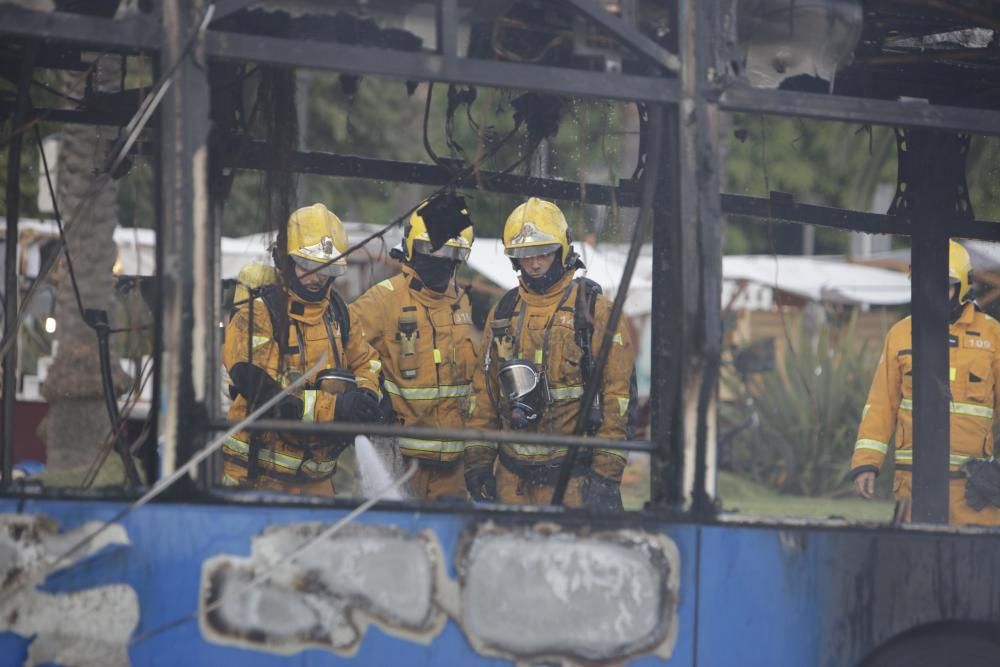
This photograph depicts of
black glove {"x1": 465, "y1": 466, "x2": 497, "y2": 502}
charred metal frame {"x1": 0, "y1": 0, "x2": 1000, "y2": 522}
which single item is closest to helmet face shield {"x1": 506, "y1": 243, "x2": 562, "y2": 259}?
black glove {"x1": 465, "y1": 466, "x2": 497, "y2": 502}

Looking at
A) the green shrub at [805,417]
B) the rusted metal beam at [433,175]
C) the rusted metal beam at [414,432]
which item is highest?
the rusted metal beam at [433,175]

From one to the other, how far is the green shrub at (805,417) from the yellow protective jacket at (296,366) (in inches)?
337

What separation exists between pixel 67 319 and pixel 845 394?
26.9 ft

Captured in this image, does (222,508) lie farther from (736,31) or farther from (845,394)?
(845,394)

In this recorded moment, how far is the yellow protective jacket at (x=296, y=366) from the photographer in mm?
5570

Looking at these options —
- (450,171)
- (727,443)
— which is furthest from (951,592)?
(727,443)

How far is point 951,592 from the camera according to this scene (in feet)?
12.5

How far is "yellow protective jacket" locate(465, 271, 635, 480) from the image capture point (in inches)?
236

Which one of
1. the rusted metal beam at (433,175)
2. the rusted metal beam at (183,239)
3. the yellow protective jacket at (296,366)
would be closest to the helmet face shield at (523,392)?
the yellow protective jacket at (296,366)

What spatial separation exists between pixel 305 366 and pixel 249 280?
0.46 metres

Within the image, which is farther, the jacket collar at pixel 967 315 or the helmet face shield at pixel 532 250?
the jacket collar at pixel 967 315

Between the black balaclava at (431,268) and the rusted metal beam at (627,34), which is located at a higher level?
the rusted metal beam at (627,34)

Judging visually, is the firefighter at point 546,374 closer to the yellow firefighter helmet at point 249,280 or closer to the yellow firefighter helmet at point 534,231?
the yellow firefighter helmet at point 534,231

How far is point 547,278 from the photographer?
6195mm
